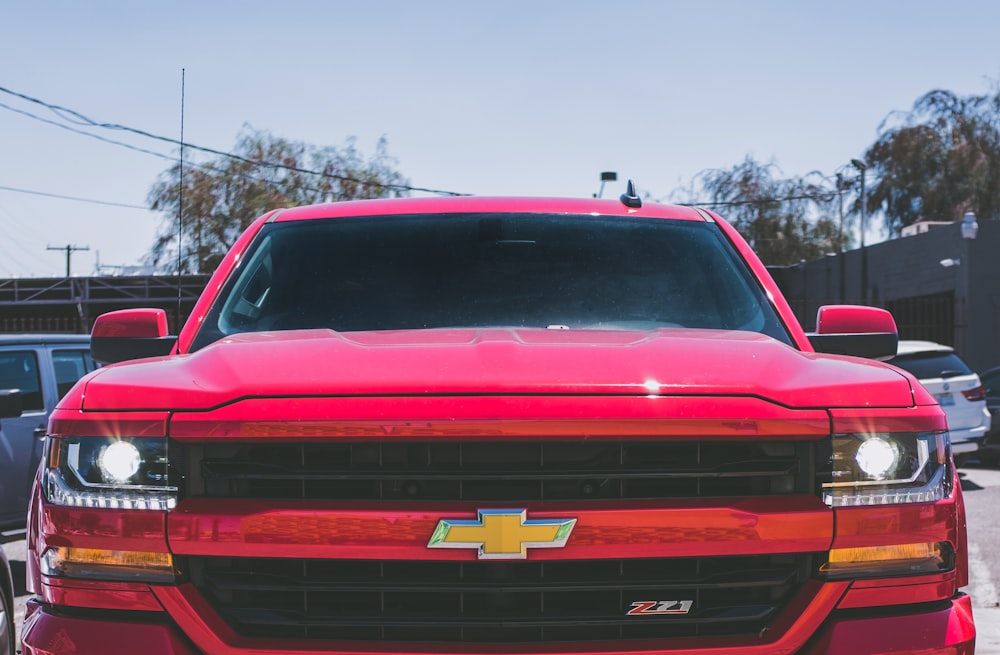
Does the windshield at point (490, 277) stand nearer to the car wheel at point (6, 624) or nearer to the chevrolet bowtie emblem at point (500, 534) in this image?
the chevrolet bowtie emblem at point (500, 534)

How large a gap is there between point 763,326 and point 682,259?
0.53 meters

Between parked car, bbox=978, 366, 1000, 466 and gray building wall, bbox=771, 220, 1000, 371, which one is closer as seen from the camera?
parked car, bbox=978, 366, 1000, 466

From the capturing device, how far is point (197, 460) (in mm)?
2627

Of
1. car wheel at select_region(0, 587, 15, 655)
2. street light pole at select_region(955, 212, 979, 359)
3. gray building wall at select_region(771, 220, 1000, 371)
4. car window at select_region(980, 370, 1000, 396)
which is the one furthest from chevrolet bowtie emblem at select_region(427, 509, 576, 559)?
street light pole at select_region(955, 212, 979, 359)

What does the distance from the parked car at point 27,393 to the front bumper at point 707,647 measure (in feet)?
22.4

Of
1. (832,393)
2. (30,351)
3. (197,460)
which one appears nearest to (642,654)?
(832,393)

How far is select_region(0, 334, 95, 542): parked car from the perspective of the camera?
921 centimetres

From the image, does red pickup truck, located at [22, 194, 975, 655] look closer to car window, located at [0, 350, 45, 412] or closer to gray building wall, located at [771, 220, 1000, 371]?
car window, located at [0, 350, 45, 412]

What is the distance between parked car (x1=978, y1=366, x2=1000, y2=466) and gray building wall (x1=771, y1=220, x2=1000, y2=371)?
25.0 feet

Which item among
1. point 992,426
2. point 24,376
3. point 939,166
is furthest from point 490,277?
point 939,166

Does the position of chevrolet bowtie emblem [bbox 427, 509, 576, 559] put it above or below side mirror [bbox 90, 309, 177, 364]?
below

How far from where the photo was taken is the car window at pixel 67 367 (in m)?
9.81

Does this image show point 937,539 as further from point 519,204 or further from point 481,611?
point 519,204

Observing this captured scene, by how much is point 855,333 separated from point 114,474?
231cm
